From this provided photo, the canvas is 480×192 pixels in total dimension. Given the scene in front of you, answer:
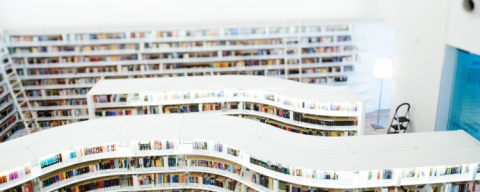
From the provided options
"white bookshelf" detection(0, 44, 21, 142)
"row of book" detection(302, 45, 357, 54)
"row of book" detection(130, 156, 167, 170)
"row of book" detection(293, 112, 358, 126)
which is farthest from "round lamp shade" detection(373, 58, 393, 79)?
"white bookshelf" detection(0, 44, 21, 142)

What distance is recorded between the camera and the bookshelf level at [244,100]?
798 centimetres

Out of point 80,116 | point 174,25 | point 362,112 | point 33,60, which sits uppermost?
point 174,25

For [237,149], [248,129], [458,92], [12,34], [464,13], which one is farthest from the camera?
[12,34]

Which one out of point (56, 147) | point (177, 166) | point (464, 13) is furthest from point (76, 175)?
point (464, 13)

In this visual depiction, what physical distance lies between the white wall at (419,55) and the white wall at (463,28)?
234 millimetres

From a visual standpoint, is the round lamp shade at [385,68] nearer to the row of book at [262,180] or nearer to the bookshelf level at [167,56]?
the bookshelf level at [167,56]

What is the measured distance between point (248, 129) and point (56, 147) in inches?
105

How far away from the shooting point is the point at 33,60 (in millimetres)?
10414

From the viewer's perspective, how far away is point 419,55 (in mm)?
9117

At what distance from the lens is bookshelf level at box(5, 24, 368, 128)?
10.4 meters

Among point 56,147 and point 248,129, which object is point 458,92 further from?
point 56,147

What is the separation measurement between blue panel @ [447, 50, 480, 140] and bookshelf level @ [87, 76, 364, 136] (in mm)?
1889

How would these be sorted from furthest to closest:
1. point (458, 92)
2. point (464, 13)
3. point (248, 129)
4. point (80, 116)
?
1. point (80, 116)
2. point (458, 92)
3. point (464, 13)
4. point (248, 129)

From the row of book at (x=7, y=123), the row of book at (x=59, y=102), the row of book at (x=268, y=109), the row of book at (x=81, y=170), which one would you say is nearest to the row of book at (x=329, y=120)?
the row of book at (x=268, y=109)
